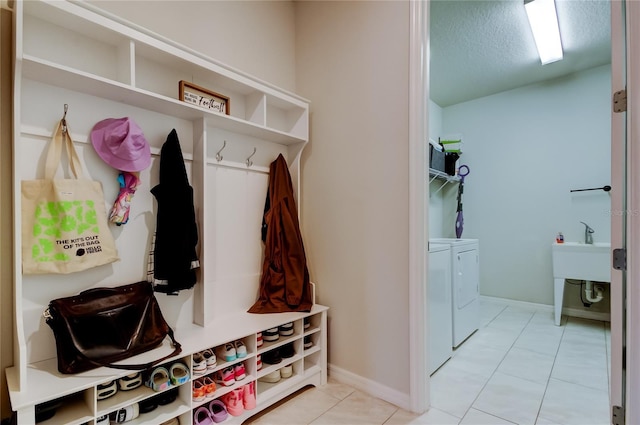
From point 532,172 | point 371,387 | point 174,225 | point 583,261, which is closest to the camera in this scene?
point 174,225

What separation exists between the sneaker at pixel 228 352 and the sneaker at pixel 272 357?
29cm

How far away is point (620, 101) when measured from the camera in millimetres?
1219

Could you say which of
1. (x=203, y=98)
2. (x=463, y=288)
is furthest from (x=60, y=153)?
(x=463, y=288)

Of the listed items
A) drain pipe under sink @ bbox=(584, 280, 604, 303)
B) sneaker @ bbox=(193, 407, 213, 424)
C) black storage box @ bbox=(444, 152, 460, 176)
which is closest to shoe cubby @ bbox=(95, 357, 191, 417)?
sneaker @ bbox=(193, 407, 213, 424)

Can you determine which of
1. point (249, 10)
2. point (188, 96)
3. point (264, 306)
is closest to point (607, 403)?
point (264, 306)

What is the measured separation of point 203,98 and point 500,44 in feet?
8.69

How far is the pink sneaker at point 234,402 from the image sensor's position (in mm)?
1525

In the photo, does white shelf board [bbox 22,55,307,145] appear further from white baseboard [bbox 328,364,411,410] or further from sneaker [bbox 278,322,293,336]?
white baseboard [bbox 328,364,411,410]

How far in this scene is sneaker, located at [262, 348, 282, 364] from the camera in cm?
175

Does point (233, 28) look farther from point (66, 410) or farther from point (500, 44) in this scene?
point (500, 44)

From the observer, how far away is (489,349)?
2508mm

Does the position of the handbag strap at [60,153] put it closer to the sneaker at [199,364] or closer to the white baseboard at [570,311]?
the sneaker at [199,364]

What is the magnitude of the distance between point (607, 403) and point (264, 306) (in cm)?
204

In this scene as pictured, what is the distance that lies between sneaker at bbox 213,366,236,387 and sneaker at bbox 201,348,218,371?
91mm
